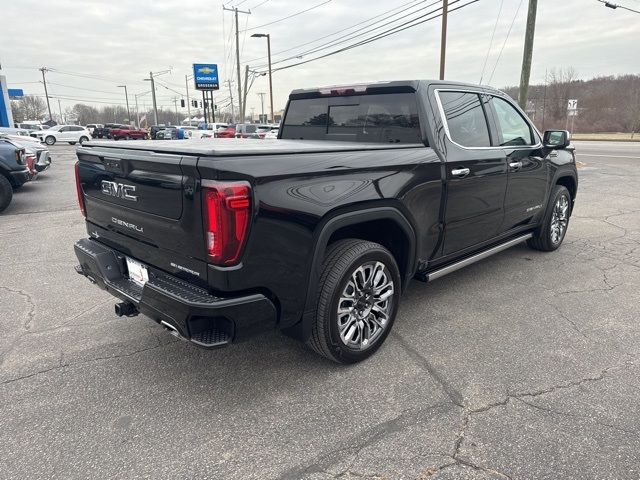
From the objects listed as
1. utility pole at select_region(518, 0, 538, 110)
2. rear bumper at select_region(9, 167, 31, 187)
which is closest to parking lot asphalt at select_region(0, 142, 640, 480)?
rear bumper at select_region(9, 167, 31, 187)

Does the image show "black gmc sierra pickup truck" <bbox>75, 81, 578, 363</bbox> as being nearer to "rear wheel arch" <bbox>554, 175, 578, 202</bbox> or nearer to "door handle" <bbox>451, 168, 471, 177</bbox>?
"door handle" <bbox>451, 168, 471, 177</bbox>

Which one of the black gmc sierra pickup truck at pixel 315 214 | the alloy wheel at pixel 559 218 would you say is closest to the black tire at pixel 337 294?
the black gmc sierra pickup truck at pixel 315 214

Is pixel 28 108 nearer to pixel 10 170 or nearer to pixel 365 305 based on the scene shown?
pixel 10 170

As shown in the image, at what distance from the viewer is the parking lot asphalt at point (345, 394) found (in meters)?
2.21

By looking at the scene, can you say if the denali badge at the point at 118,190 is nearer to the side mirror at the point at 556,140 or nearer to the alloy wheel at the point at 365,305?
the alloy wheel at the point at 365,305

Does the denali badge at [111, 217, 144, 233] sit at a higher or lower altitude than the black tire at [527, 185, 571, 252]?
higher

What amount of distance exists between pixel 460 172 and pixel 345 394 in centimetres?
197

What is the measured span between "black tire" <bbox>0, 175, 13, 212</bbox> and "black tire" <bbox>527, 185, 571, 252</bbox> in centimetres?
891

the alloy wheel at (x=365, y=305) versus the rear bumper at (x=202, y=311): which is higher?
the rear bumper at (x=202, y=311)

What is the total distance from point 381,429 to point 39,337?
280 centimetres

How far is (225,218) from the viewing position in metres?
2.19

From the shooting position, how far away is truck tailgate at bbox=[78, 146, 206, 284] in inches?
91.3

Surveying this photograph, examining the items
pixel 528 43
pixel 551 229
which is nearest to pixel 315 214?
pixel 551 229

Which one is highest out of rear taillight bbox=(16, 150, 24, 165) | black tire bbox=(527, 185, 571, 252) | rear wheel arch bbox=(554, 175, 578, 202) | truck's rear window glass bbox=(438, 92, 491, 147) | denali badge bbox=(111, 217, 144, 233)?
truck's rear window glass bbox=(438, 92, 491, 147)
